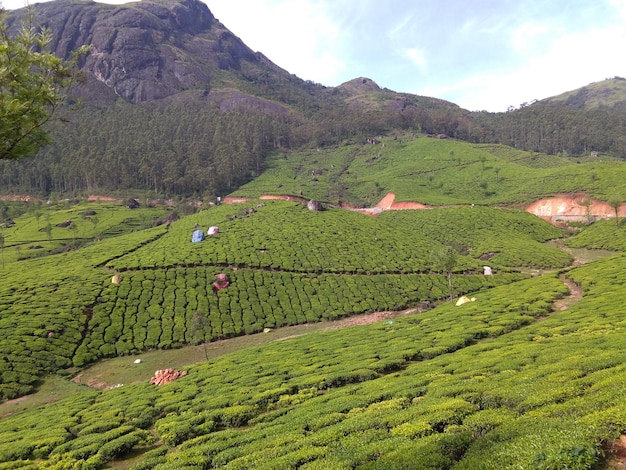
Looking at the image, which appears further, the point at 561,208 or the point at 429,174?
the point at 429,174

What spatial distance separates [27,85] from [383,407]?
56.7 ft

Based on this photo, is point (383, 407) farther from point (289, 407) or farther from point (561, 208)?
point (561, 208)

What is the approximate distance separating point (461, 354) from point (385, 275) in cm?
3674

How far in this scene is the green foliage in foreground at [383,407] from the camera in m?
10.6

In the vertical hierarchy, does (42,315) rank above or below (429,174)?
below

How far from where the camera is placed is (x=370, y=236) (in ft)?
254


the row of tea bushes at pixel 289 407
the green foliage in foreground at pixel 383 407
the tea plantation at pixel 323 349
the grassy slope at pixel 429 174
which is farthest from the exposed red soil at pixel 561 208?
the row of tea bushes at pixel 289 407

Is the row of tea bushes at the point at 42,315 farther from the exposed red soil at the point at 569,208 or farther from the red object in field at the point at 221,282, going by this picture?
the exposed red soil at the point at 569,208

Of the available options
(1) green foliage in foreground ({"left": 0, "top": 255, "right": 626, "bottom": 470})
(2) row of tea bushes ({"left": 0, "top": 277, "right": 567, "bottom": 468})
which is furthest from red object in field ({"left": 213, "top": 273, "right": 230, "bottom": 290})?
(1) green foliage in foreground ({"left": 0, "top": 255, "right": 626, "bottom": 470})

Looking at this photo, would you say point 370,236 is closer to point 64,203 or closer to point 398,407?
point 398,407

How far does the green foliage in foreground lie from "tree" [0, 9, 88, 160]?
1261 cm

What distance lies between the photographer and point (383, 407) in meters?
15.9

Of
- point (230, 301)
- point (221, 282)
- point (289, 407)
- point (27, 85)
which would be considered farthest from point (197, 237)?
point (27, 85)

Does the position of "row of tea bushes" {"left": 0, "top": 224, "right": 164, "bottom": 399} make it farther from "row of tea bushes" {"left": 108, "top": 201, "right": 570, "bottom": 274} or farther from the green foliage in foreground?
the green foliage in foreground
